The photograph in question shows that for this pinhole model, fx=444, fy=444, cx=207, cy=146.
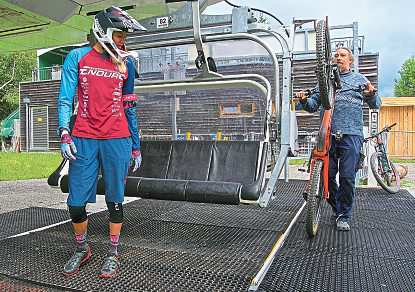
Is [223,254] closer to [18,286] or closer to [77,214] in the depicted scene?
[77,214]

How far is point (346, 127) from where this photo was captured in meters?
4.75

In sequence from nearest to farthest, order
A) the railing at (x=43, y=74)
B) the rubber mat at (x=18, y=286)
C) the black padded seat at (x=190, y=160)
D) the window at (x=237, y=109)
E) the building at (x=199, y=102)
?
the rubber mat at (x=18, y=286), the black padded seat at (x=190, y=160), the building at (x=199, y=102), the window at (x=237, y=109), the railing at (x=43, y=74)

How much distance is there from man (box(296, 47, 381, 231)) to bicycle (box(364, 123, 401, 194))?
3117 mm

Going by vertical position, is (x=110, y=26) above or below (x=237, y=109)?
above

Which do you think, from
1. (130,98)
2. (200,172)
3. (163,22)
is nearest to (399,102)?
(163,22)

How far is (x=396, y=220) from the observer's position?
5.23 metres

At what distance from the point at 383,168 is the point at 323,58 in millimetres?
4564

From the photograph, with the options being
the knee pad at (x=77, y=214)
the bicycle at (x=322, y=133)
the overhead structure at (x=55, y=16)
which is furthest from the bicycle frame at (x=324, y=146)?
the knee pad at (x=77, y=214)

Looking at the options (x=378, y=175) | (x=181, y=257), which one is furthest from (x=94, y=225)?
(x=378, y=175)

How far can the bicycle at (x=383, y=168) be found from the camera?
303 inches

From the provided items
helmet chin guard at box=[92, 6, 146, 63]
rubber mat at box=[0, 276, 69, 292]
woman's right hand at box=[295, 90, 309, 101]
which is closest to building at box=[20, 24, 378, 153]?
woman's right hand at box=[295, 90, 309, 101]

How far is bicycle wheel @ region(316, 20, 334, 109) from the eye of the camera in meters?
3.99

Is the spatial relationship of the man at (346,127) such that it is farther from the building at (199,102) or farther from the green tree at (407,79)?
the green tree at (407,79)

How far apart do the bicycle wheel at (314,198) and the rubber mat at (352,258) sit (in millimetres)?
128
